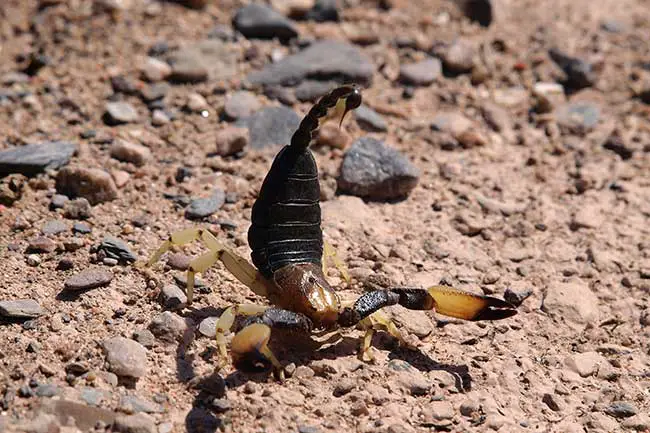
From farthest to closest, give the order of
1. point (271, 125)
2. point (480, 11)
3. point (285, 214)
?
point (480, 11), point (271, 125), point (285, 214)

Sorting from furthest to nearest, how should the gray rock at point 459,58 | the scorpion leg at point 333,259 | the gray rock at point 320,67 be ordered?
the gray rock at point 459,58 → the gray rock at point 320,67 → the scorpion leg at point 333,259

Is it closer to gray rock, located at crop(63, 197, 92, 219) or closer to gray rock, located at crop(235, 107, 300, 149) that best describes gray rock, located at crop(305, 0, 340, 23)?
gray rock, located at crop(235, 107, 300, 149)

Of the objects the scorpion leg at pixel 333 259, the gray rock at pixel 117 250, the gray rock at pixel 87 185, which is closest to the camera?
the gray rock at pixel 117 250

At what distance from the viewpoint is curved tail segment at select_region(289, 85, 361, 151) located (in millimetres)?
4039

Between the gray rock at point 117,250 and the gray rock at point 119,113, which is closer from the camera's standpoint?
the gray rock at point 117,250

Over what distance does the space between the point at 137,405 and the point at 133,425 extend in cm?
15

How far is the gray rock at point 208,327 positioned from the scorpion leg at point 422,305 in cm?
62

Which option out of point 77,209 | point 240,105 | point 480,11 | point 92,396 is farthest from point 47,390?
point 480,11

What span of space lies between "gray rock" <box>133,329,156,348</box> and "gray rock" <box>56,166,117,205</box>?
4.17ft

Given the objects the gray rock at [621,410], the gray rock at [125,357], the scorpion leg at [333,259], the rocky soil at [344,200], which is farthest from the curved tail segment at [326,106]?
the gray rock at [621,410]

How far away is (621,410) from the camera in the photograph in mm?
3930

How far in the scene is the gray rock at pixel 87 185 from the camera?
501 centimetres

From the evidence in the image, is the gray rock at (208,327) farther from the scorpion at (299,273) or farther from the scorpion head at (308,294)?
the scorpion head at (308,294)

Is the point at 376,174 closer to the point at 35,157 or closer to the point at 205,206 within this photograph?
the point at 205,206
